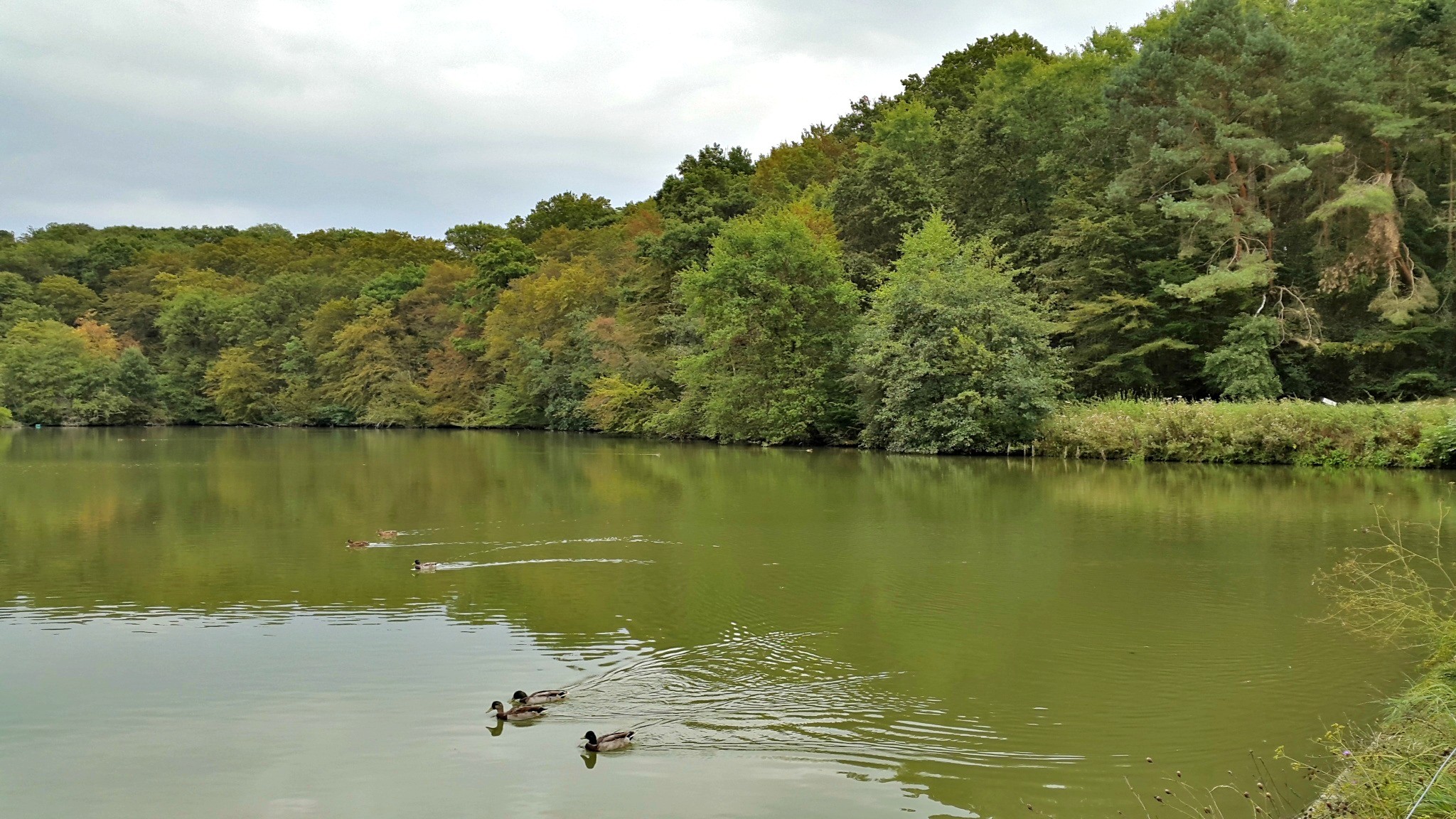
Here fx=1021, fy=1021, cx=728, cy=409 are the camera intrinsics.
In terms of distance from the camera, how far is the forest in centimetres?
2844

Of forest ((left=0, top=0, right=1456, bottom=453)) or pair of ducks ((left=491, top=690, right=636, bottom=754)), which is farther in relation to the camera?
forest ((left=0, top=0, right=1456, bottom=453))

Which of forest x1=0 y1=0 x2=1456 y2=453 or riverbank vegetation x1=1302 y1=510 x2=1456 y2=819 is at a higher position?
forest x1=0 y1=0 x2=1456 y2=453

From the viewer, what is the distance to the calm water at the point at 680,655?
5.96m

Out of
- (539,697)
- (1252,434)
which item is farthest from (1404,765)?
(1252,434)

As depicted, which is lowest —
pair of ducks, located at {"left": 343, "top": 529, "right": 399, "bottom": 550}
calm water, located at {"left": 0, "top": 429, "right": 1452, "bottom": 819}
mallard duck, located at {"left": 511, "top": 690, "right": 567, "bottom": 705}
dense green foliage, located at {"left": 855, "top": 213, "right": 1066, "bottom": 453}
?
calm water, located at {"left": 0, "top": 429, "right": 1452, "bottom": 819}

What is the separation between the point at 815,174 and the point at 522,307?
54.8 ft

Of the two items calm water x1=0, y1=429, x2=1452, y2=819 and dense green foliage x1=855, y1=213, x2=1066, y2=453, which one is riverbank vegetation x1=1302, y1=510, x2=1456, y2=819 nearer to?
calm water x1=0, y1=429, x2=1452, y2=819

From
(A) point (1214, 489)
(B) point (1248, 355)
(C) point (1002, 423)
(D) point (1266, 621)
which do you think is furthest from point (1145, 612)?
(B) point (1248, 355)

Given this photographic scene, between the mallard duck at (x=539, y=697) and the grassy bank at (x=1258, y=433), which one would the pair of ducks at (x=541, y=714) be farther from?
the grassy bank at (x=1258, y=433)

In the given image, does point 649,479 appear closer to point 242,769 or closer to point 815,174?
point 242,769

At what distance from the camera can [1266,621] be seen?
9359mm

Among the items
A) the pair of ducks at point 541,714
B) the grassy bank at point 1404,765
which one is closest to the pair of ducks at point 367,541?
the pair of ducks at point 541,714

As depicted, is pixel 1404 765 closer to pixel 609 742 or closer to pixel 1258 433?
pixel 609 742

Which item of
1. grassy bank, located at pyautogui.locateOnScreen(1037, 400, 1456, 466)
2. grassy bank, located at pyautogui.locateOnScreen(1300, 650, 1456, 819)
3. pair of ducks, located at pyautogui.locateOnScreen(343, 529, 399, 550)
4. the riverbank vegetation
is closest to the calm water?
pair of ducks, located at pyautogui.locateOnScreen(343, 529, 399, 550)
